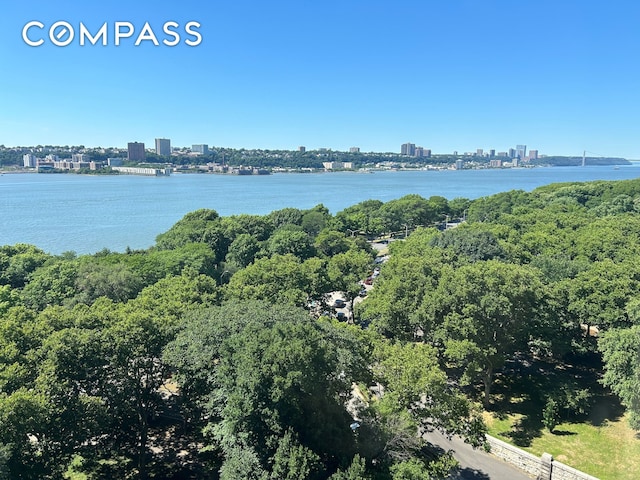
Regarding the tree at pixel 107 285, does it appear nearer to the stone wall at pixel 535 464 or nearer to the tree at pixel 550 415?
the stone wall at pixel 535 464

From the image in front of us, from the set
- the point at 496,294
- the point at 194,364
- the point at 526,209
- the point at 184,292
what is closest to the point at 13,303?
the point at 184,292

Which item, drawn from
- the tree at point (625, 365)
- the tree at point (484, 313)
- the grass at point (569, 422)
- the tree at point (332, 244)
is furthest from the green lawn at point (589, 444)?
the tree at point (332, 244)

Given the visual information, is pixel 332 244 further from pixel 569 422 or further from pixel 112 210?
pixel 112 210

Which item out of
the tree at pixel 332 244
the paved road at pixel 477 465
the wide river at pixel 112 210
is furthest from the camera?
the wide river at pixel 112 210

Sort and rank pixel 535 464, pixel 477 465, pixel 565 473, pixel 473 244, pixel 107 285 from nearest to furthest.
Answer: pixel 565 473 → pixel 535 464 → pixel 477 465 → pixel 107 285 → pixel 473 244

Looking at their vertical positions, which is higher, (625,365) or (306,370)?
(306,370)

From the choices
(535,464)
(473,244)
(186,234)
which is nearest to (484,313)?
(535,464)

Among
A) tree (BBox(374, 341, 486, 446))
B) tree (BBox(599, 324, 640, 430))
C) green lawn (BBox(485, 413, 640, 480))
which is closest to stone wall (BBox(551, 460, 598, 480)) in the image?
green lawn (BBox(485, 413, 640, 480))

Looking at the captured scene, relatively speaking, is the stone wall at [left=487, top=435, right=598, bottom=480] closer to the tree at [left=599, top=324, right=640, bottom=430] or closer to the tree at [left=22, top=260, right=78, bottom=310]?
the tree at [left=599, top=324, right=640, bottom=430]

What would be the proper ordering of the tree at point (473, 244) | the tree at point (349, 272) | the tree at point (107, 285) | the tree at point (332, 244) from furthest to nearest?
the tree at point (332, 244) < the tree at point (473, 244) < the tree at point (349, 272) < the tree at point (107, 285)
